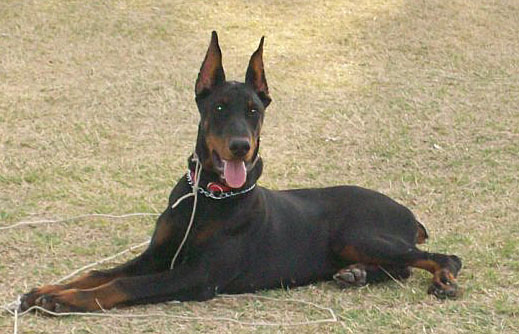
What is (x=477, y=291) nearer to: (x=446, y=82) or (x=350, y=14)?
(x=446, y=82)

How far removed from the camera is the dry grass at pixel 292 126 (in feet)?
17.7

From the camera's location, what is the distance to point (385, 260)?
5.52 m

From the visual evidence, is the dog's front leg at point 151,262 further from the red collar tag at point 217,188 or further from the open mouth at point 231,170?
the open mouth at point 231,170

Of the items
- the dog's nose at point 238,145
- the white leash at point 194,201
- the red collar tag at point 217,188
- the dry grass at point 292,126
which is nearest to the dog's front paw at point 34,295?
the dry grass at point 292,126

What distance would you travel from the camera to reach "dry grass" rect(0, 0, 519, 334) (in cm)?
541

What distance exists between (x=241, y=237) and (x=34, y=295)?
1115 mm

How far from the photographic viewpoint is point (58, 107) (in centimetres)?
992

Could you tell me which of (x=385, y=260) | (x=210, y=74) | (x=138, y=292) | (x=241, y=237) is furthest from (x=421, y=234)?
(x=138, y=292)

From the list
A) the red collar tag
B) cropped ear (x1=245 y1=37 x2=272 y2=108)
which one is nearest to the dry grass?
the red collar tag

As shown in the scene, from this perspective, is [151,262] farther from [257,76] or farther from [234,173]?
[257,76]

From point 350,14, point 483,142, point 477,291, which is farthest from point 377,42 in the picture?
point 477,291

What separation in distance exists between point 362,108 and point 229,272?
5.15m

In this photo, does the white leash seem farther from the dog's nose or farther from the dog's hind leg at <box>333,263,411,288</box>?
the dog's hind leg at <box>333,263,411,288</box>

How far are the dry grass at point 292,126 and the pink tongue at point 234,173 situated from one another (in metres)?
0.66
